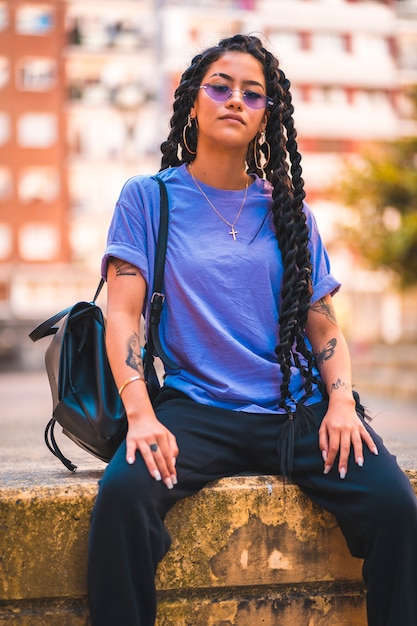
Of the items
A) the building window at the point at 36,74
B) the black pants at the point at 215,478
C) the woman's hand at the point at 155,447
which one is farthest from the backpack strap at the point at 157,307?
the building window at the point at 36,74

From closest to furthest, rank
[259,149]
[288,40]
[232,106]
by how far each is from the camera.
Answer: [232,106] < [259,149] < [288,40]

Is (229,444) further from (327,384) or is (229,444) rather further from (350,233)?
(350,233)

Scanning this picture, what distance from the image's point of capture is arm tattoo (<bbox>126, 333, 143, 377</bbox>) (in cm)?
263

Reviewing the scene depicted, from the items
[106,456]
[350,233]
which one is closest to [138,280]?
[106,456]

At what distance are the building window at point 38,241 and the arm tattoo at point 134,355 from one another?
44.5 m

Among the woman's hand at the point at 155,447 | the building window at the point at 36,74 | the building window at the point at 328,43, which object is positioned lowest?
the woman's hand at the point at 155,447

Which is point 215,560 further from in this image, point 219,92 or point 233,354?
point 219,92

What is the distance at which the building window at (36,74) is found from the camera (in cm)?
4684

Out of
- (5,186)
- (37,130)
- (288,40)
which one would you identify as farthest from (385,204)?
(37,130)

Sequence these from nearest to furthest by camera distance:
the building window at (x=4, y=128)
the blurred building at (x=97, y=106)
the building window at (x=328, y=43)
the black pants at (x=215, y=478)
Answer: the black pants at (x=215, y=478), the blurred building at (x=97, y=106), the building window at (x=328, y=43), the building window at (x=4, y=128)

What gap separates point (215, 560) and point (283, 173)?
1304mm

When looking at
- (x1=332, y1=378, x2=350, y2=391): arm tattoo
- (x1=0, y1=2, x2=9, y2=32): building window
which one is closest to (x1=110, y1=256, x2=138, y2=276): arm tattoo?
(x1=332, y1=378, x2=350, y2=391): arm tattoo

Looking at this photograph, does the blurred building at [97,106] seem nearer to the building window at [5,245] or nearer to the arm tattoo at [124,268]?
the building window at [5,245]

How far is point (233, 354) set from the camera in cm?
271
